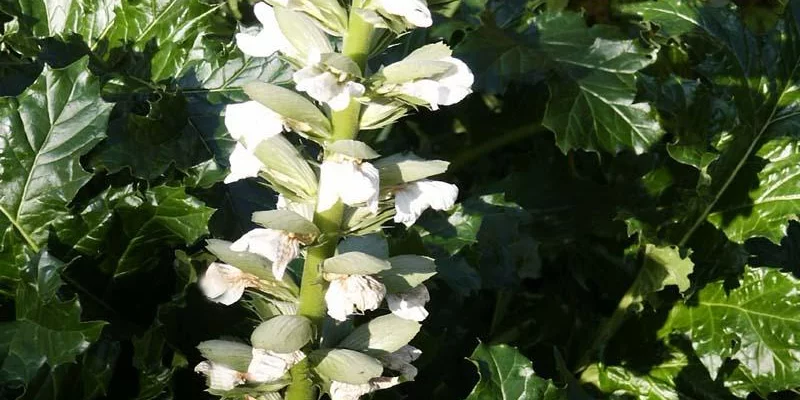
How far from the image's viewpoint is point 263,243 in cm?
99

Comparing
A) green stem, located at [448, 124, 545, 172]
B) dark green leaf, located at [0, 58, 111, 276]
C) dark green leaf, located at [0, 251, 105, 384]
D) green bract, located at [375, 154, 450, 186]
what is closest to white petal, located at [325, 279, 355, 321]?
green bract, located at [375, 154, 450, 186]

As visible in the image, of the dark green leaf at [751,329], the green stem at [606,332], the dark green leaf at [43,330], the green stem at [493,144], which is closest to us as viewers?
the dark green leaf at [43,330]

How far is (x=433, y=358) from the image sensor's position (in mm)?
1679

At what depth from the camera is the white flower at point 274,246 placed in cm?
99

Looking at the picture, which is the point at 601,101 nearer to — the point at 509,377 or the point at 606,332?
the point at 606,332

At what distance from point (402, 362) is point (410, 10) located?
14.7 inches

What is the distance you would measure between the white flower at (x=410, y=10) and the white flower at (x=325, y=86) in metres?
0.07

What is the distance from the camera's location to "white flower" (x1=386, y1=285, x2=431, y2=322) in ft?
3.48

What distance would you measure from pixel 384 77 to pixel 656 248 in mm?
925

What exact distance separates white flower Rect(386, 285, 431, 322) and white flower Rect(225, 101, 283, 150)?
0.20 m

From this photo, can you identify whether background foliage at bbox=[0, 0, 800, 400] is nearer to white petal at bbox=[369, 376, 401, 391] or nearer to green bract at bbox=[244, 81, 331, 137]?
white petal at bbox=[369, 376, 401, 391]

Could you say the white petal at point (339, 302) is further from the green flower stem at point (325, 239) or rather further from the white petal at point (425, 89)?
the white petal at point (425, 89)

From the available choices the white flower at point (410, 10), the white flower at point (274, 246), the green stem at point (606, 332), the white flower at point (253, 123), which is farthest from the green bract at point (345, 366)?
the green stem at point (606, 332)

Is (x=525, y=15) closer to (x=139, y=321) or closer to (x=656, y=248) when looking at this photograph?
(x=656, y=248)
